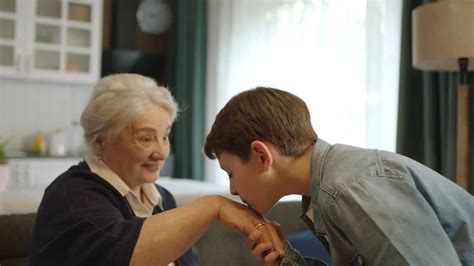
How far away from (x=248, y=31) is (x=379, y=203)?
339 centimetres

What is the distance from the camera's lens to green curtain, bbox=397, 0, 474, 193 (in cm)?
248

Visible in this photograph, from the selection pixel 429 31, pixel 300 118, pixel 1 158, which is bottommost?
pixel 1 158

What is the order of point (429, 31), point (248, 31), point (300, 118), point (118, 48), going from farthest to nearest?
point (118, 48) < point (248, 31) < point (429, 31) < point (300, 118)

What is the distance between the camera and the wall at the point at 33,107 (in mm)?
4340

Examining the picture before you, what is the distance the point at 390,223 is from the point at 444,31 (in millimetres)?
1428

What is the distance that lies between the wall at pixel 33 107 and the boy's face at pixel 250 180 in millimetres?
3560

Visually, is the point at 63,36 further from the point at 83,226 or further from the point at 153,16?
the point at 83,226

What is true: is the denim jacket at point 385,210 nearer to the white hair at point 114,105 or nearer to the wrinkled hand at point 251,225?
the wrinkled hand at point 251,225

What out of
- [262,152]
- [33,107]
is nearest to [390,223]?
[262,152]

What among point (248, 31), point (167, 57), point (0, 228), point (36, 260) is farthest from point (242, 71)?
point (36, 260)

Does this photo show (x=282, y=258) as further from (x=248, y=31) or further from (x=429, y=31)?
(x=248, y=31)

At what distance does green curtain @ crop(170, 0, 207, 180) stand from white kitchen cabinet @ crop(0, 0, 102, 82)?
0.82 metres

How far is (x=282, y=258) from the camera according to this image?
44.9 inches

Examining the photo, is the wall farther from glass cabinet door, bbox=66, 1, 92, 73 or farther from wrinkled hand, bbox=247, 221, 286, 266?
wrinkled hand, bbox=247, 221, 286, 266
